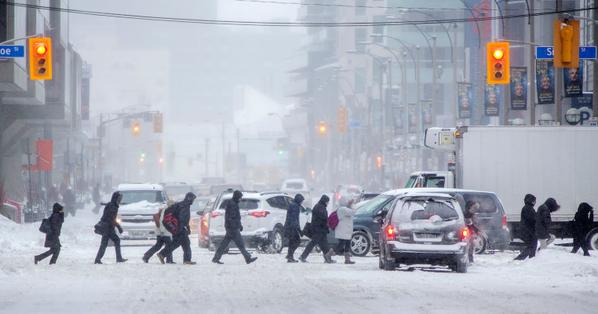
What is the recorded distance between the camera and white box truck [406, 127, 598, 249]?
34.8 metres

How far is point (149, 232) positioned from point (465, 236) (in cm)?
1709

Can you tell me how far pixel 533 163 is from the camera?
3512 cm

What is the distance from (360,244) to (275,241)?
10.8 feet

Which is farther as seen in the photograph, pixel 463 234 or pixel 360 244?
pixel 360 244

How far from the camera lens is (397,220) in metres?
25.3

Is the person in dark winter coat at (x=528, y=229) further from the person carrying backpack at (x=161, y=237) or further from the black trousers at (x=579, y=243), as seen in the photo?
the person carrying backpack at (x=161, y=237)

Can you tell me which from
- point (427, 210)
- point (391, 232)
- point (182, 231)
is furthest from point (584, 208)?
point (182, 231)

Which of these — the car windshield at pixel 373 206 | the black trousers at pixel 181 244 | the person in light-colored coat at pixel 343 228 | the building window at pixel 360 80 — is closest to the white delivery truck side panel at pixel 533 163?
the car windshield at pixel 373 206

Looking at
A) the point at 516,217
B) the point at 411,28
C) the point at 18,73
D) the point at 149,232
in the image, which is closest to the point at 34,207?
the point at 18,73

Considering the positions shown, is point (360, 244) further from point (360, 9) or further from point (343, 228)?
point (360, 9)

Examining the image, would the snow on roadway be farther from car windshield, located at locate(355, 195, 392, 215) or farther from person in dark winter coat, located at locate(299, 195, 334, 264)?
car windshield, located at locate(355, 195, 392, 215)

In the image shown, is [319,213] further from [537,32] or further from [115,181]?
[115,181]

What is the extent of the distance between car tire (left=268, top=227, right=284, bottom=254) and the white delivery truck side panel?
506cm

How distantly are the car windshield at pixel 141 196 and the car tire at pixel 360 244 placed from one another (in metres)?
→ 11.0
